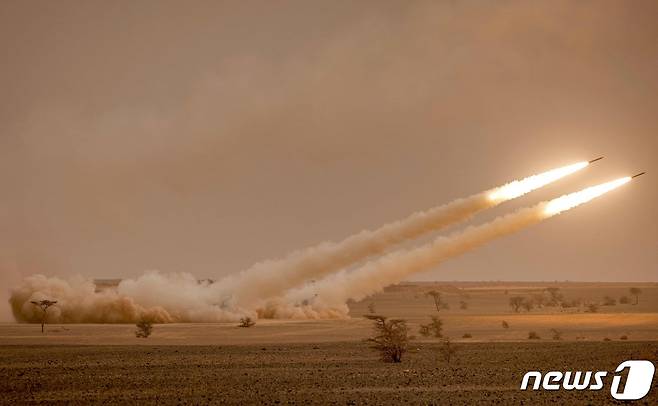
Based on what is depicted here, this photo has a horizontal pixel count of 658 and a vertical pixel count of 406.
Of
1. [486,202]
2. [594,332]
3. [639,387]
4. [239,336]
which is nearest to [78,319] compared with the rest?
[239,336]

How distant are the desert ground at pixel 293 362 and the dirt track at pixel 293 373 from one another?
0.14 feet

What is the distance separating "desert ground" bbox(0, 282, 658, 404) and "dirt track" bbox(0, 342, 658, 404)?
4 centimetres

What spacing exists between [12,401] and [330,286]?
50.6m

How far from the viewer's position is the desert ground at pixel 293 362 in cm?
3014

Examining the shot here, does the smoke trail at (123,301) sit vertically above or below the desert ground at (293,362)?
above

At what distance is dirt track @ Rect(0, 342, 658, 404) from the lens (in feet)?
97.5

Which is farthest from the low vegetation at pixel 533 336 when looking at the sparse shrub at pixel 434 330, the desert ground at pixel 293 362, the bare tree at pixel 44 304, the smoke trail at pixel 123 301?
the bare tree at pixel 44 304

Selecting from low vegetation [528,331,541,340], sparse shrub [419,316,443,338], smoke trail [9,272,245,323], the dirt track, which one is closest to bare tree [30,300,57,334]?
smoke trail [9,272,245,323]

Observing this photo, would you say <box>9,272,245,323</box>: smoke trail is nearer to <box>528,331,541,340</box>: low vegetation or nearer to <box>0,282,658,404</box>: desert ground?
<box>0,282,658,404</box>: desert ground

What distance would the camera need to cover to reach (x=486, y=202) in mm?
58969

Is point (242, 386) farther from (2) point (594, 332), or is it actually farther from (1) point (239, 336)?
(2) point (594, 332)

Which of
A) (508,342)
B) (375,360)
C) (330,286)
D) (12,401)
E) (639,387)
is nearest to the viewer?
(12,401)

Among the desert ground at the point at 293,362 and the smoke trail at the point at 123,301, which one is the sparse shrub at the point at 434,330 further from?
the smoke trail at the point at 123,301

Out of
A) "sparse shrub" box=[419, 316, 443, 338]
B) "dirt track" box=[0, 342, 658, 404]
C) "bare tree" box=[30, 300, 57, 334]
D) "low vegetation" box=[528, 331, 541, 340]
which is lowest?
"dirt track" box=[0, 342, 658, 404]
